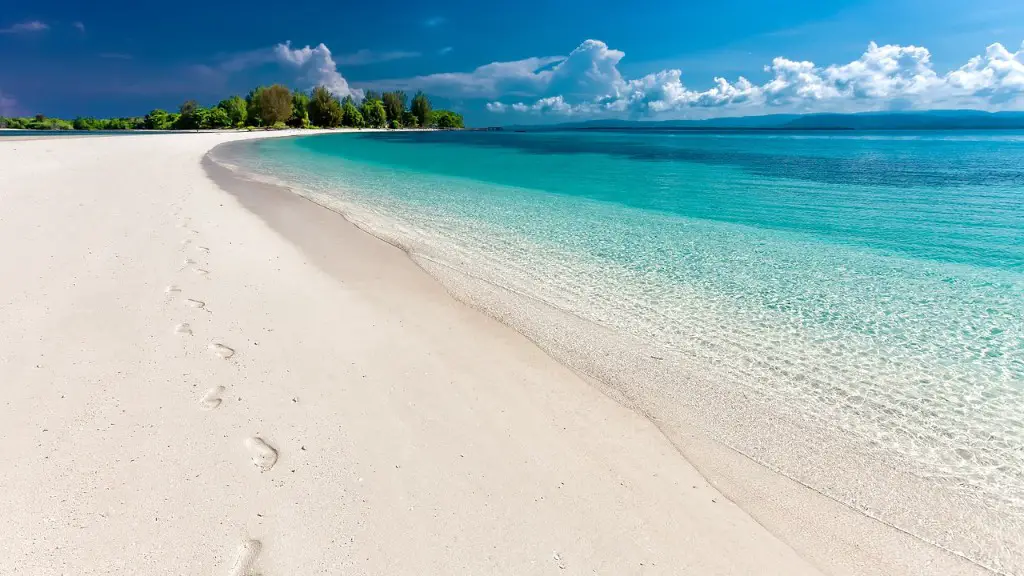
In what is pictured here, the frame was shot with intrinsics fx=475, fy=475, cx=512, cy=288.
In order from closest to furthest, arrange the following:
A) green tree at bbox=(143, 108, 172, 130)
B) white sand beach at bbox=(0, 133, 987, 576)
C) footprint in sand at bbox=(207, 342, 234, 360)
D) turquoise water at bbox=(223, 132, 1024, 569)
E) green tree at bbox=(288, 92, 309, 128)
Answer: white sand beach at bbox=(0, 133, 987, 576) → turquoise water at bbox=(223, 132, 1024, 569) → footprint in sand at bbox=(207, 342, 234, 360) → green tree at bbox=(143, 108, 172, 130) → green tree at bbox=(288, 92, 309, 128)

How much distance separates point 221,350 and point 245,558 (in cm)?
306

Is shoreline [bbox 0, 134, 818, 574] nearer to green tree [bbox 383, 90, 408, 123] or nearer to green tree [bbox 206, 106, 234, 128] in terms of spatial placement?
green tree [bbox 206, 106, 234, 128]

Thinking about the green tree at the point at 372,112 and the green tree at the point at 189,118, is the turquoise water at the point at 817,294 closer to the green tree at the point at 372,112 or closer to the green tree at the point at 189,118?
the green tree at the point at 189,118

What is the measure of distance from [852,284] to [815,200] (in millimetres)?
13538

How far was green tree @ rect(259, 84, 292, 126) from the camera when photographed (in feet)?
401

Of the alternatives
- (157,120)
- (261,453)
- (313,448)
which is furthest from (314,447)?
(157,120)

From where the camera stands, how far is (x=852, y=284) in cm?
912

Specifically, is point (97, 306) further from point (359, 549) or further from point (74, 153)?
point (74, 153)

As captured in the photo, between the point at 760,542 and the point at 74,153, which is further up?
the point at 74,153

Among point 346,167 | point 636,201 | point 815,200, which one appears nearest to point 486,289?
point 636,201

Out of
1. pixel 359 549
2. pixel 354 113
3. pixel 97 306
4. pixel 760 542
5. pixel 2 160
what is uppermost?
pixel 354 113

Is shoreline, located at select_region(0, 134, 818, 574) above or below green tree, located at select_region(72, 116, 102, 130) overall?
below

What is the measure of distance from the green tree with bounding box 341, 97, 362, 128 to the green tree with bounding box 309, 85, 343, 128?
9.48 meters

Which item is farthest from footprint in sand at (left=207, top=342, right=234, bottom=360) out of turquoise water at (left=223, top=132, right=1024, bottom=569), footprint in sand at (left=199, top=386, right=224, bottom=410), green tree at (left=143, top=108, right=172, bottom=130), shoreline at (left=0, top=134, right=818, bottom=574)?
green tree at (left=143, top=108, right=172, bottom=130)
